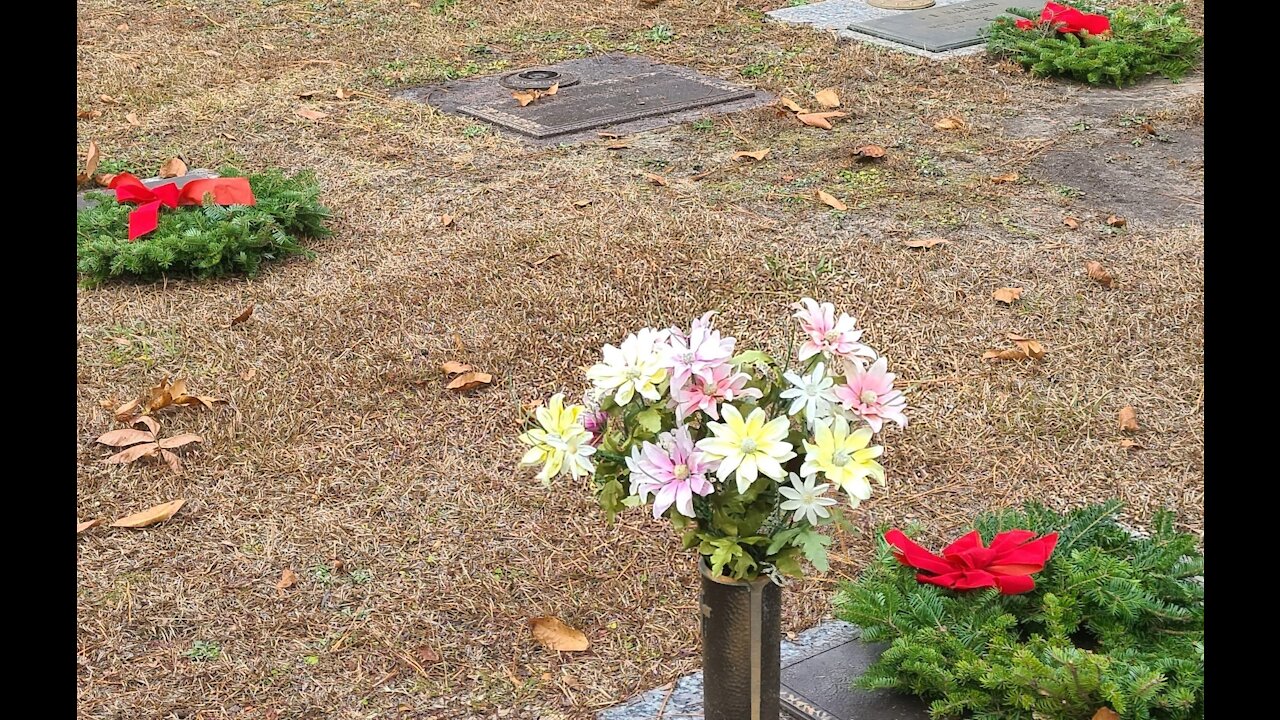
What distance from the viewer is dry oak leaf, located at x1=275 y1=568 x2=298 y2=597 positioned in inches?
122

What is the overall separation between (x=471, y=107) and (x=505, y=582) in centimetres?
391

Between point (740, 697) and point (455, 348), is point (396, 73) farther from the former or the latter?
point (740, 697)

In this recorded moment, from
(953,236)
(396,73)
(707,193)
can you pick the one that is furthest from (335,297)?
(396,73)

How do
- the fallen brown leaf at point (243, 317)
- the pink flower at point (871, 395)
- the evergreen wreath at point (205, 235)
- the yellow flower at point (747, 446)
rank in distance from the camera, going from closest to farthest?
the yellow flower at point (747, 446)
the pink flower at point (871, 395)
the fallen brown leaf at point (243, 317)
the evergreen wreath at point (205, 235)

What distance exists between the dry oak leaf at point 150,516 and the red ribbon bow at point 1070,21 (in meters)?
5.34

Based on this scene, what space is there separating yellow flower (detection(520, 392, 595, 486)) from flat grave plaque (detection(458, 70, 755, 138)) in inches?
160

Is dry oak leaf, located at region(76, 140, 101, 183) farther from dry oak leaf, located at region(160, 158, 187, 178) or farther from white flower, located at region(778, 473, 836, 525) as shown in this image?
white flower, located at region(778, 473, 836, 525)

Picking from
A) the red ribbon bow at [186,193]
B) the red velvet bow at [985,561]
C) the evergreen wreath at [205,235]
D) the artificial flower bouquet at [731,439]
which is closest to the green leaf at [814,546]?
the artificial flower bouquet at [731,439]

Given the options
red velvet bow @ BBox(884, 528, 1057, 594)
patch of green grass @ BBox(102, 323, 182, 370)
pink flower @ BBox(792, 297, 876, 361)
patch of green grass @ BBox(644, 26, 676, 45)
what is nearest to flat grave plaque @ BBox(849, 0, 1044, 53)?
patch of green grass @ BBox(644, 26, 676, 45)

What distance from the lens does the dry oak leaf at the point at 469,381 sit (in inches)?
155

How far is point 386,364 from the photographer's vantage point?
4.07 m

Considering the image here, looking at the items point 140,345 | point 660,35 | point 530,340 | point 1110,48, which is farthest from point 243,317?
point 1110,48

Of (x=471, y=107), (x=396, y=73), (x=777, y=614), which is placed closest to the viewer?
(x=777, y=614)

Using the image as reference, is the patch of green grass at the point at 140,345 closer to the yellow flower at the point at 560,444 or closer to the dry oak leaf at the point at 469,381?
the dry oak leaf at the point at 469,381
